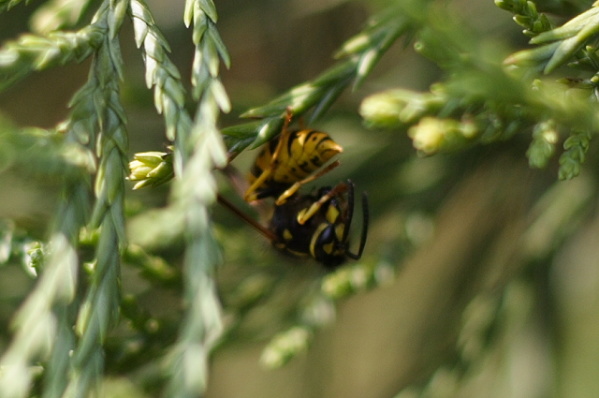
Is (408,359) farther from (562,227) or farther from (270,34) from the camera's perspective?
(270,34)

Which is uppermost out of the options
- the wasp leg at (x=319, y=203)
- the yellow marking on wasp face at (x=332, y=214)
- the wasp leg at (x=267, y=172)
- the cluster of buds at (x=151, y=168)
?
the cluster of buds at (x=151, y=168)

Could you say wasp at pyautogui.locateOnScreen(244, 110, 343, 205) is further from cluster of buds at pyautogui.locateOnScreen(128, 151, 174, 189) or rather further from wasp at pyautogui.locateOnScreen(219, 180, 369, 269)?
cluster of buds at pyautogui.locateOnScreen(128, 151, 174, 189)

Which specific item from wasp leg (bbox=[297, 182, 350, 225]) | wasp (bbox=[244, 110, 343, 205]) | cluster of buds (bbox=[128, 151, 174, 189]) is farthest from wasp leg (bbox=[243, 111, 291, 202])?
cluster of buds (bbox=[128, 151, 174, 189])

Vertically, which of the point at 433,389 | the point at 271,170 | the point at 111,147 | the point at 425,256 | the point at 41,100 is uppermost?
the point at 111,147

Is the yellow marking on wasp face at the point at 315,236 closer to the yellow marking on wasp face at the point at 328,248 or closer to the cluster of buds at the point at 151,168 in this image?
the yellow marking on wasp face at the point at 328,248

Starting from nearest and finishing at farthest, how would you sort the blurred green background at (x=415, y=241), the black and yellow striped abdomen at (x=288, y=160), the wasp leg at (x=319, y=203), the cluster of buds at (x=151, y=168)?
the cluster of buds at (x=151, y=168), the black and yellow striped abdomen at (x=288, y=160), the wasp leg at (x=319, y=203), the blurred green background at (x=415, y=241)

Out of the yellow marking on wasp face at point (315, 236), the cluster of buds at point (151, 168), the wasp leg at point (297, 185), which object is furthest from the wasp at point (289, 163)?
the cluster of buds at point (151, 168)

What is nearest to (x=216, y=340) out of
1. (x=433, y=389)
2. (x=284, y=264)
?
(x=284, y=264)
